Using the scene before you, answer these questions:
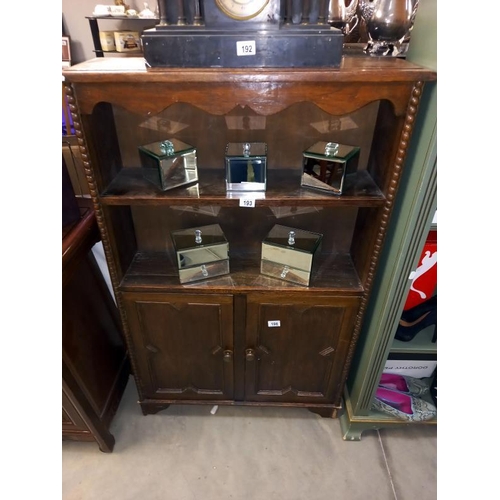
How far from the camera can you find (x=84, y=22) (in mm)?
3271

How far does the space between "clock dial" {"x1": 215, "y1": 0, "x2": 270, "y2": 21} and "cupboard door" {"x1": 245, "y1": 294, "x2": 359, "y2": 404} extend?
0.83 m

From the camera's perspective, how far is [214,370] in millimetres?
1499

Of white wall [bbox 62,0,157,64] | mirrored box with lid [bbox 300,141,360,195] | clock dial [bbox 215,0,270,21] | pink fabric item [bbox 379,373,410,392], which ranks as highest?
white wall [bbox 62,0,157,64]

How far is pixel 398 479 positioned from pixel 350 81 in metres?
1.52

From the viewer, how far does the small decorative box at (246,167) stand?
1.06 metres

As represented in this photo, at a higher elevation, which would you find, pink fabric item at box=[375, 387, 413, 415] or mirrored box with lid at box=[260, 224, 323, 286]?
mirrored box with lid at box=[260, 224, 323, 286]

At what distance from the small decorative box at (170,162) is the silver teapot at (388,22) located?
0.62 metres

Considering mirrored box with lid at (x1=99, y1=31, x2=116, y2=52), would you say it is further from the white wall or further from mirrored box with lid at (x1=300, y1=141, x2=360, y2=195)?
mirrored box with lid at (x1=300, y1=141, x2=360, y2=195)

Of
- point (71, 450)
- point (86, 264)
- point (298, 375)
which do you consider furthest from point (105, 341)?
point (298, 375)

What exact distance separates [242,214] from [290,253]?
258 millimetres

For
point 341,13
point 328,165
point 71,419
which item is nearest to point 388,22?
point 341,13

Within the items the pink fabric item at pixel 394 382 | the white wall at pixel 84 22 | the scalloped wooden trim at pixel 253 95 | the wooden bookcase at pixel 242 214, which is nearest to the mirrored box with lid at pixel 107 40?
the white wall at pixel 84 22

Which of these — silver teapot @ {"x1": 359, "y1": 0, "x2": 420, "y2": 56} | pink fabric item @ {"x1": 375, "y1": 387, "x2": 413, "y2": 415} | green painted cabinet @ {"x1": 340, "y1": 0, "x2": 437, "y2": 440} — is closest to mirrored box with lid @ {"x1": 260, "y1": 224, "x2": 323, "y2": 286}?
green painted cabinet @ {"x1": 340, "y1": 0, "x2": 437, "y2": 440}

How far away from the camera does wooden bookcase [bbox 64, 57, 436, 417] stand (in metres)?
0.91
